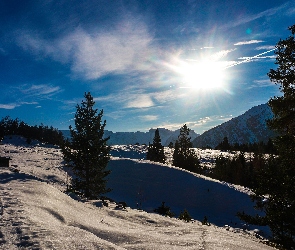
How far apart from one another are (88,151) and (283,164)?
53.8 ft

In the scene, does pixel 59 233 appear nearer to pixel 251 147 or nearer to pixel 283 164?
pixel 283 164

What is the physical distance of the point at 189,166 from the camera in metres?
51.2

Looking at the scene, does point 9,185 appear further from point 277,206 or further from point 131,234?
point 277,206

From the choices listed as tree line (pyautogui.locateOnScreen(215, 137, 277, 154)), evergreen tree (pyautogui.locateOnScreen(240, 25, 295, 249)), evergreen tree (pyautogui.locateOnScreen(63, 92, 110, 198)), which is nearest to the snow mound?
evergreen tree (pyautogui.locateOnScreen(240, 25, 295, 249))

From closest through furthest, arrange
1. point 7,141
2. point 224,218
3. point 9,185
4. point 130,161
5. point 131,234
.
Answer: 1. point 131,234
2. point 9,185
3. point 224,218
4. point 130,161
5. point 7,141

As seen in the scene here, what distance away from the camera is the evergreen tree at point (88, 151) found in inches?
864

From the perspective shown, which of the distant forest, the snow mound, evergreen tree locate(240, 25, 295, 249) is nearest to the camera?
the snow mound

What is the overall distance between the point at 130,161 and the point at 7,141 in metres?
49.3

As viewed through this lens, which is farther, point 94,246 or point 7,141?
point 7,141

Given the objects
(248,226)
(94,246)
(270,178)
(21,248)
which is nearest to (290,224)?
(270,178)

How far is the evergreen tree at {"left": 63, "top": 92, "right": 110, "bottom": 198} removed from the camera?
72.0 feet

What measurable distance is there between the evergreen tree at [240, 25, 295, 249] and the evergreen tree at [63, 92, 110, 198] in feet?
48.3

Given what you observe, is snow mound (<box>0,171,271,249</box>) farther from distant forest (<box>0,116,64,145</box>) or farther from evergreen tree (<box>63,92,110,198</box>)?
distant forest (<box>0,116,64,145</box>)

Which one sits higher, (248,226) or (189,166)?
(189,166)
